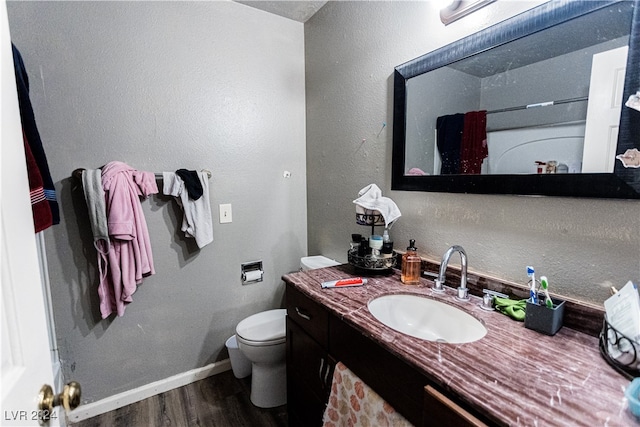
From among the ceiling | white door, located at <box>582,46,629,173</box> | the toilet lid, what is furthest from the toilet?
the ceiling

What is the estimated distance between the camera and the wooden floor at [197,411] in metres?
1.60

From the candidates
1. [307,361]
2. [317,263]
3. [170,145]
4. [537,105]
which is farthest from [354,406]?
[170,145]

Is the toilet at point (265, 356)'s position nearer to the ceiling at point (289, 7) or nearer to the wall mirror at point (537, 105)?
the wall mirror at point (537, 105)

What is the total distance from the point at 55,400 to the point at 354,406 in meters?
0.79

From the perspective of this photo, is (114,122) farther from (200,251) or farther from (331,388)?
(331,388)

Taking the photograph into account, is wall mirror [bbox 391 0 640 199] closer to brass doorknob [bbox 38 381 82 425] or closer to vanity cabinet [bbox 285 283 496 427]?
vanity cabinet [bbox 285 283 496 427]

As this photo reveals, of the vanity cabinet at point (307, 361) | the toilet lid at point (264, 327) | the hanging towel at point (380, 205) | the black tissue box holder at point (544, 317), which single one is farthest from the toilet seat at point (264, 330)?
the black tissue box holder at point (544, 317)

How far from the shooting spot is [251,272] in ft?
6.75

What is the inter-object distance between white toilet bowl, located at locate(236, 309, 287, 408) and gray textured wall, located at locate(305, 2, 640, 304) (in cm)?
64

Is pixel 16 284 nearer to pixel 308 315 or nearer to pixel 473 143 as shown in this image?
pixel 308 315

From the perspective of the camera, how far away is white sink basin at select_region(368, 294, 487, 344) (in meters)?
1.05

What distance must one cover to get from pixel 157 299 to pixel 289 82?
1.67 metres

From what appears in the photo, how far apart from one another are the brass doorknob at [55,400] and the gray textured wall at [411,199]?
50.5 inches

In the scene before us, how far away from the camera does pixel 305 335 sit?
1271mm
